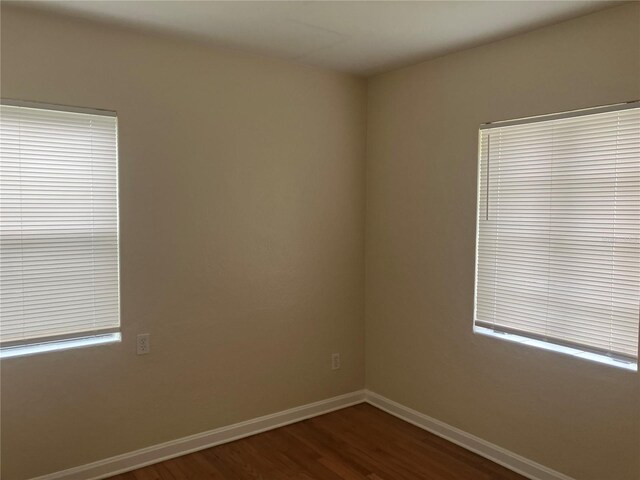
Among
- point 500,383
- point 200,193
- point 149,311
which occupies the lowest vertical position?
point 500,383

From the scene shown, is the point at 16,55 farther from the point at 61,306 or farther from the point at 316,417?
the point at 316,417

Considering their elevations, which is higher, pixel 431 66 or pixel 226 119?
pixel 431 66

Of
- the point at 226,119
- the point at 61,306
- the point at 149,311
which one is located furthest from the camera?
the point at 226,119

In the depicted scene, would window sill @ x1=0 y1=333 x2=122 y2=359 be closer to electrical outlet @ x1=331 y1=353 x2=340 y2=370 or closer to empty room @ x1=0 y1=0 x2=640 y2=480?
empty room @ x1=0 y1=0 x2=640 y2=480

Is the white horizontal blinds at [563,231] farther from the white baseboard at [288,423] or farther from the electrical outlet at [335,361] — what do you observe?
the electrical outlet at [335,361]

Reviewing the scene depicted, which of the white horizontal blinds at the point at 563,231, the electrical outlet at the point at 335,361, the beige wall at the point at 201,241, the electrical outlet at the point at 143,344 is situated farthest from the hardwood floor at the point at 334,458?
the white horizontal blinds at the point at 563,231

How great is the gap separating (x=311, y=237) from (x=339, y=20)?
1541 millimetres

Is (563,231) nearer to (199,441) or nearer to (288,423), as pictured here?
(288,423)

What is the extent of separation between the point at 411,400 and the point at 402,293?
784mm

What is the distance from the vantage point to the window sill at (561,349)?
2.45m

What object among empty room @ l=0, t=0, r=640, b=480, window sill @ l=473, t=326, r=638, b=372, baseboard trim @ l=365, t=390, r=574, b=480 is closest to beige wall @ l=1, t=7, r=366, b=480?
empty room @ l=0, t=0, r=640, b=480

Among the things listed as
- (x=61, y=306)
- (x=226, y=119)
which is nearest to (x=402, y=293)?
(x=226, y=119)

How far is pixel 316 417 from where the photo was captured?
11.9 feet

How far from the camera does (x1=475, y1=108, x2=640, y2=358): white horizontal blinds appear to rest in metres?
2.42
